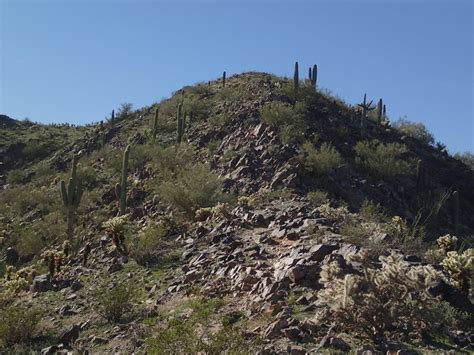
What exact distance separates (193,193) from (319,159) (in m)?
6.17

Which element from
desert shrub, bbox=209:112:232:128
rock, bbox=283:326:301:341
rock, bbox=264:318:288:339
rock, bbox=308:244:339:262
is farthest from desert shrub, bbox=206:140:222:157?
rock, bbox=283:326:301:341

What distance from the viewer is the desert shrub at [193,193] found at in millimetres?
18312

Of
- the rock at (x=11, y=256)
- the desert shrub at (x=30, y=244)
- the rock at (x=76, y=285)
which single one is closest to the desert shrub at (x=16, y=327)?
the rock at (x=76, y=285)

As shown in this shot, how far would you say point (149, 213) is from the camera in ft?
66.1

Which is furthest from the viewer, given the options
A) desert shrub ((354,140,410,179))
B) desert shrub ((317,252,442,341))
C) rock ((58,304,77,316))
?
desert shrub ((354,140,410,179))

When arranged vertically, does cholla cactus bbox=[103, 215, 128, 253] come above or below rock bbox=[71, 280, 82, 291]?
above

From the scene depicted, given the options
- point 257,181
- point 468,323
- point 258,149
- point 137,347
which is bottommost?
point 137,347

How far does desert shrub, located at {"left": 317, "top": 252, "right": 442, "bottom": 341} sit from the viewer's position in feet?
24.9

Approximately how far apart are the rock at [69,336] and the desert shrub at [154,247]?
3530 millimetres

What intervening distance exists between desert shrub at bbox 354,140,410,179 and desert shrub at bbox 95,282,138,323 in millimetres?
15997

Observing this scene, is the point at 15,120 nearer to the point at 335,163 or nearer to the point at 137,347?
the point at 335,163

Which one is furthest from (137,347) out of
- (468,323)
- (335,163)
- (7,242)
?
(7,242)

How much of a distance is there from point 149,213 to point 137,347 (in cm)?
1163

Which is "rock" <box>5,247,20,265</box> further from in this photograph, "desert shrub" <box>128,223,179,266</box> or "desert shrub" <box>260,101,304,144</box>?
"desert shrub" <box>260,101,304,144</box>
